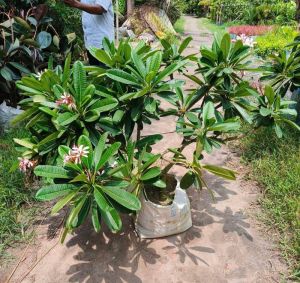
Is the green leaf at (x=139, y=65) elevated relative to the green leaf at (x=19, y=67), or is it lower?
elevated

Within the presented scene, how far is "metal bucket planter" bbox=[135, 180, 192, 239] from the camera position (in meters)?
2.05

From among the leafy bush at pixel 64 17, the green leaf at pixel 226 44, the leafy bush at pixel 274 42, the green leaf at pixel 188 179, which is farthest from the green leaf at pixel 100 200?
the leafy bush at pixel 274 42

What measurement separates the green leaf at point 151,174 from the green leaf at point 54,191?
0.36m

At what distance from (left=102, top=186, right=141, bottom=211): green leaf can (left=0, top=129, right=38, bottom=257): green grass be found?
1114 mm

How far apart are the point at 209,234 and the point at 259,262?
367 mm

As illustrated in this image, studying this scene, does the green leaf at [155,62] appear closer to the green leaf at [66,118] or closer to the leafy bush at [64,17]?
the green leaf at [66,118]

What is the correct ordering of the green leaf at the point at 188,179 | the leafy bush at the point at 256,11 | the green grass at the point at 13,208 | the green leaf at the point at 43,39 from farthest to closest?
the leafy bush at the point at 256,11 → the green leaf at the point at 43,39 → the green grass at the point at 13,208 → the green leaf at the point at 188,179

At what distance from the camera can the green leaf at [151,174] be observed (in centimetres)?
162

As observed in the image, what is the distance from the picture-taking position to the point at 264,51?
704cm

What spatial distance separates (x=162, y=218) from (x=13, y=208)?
114 cm

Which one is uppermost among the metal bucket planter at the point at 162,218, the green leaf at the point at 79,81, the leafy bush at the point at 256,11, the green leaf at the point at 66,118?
the green leaf at the point at 79,81

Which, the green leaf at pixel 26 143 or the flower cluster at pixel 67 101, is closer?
the flower cluster at pixel 67 101

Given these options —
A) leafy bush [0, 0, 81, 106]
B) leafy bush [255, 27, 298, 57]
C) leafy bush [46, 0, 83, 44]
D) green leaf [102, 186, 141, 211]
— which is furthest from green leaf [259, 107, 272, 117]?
leafy bush [255, 27, 298, 57]

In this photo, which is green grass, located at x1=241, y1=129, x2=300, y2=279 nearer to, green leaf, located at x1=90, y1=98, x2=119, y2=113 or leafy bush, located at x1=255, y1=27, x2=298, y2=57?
green leaf, located at x1=90, y1=98, x2=119, y2=113
